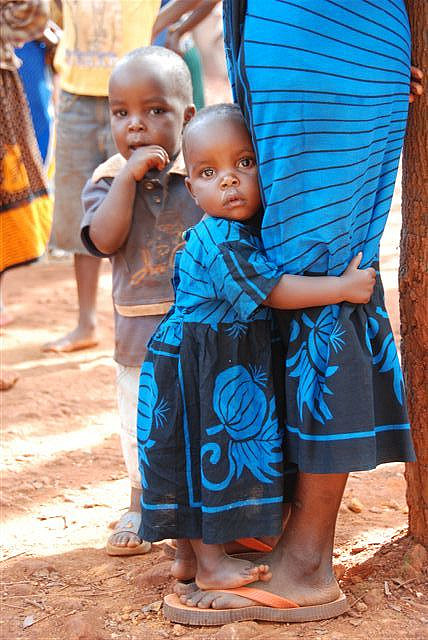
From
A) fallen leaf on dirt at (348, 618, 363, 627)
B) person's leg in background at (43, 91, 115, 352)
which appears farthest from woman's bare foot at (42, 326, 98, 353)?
fallen leaf on dirt at (348, 618, 363, 627)

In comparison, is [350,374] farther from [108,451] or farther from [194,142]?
[108,451]

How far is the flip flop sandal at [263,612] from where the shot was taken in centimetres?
250

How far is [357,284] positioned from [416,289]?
0.40 m

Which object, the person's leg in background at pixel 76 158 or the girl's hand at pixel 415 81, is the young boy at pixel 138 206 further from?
the person's leg in background at pixel 76 158

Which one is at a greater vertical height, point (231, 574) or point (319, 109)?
point (319, 109)

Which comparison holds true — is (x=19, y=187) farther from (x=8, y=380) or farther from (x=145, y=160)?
(x=145, y=160)

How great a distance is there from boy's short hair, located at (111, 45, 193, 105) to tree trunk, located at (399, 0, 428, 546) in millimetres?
761

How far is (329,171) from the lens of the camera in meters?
2.31

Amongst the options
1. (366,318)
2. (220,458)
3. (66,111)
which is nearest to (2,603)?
(220,458)

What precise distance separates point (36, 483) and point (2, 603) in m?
1.00

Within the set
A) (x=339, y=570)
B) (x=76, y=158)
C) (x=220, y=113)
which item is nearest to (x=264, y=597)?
(x=339, y=570)

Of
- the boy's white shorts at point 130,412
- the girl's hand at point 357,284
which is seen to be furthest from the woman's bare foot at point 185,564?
the girl's hand at point 357,284

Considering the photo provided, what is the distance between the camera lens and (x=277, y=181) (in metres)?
2.30

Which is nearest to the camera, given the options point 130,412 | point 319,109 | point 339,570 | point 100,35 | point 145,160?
point 319,109
